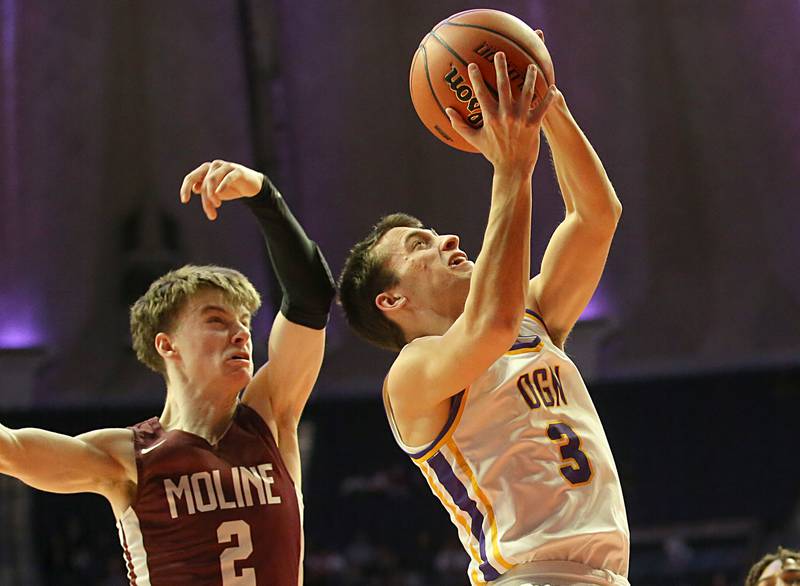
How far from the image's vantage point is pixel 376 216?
1048 centimetres

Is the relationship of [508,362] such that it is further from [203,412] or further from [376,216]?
[376,216]

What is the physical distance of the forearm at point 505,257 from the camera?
A: 2438mm

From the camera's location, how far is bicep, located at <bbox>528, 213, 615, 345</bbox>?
9.79ft

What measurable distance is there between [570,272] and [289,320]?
96 centimetres

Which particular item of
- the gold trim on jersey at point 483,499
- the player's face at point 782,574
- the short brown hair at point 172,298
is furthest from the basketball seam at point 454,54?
the player's face at point 782,574

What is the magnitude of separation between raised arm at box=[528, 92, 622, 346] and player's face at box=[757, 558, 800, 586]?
4.66 feet

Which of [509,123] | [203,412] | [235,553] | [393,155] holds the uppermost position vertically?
[509,123]

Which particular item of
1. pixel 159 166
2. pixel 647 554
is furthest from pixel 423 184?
pixel 647 554

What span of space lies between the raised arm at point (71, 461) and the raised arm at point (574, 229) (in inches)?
53.9

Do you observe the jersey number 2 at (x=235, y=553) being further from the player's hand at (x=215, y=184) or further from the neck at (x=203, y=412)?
the player's hand at (x=215, y=184)

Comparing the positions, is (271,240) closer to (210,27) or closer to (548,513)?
(548,513)

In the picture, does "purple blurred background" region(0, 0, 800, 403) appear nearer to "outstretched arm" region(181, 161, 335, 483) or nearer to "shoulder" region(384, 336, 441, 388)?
"outstretched arm" region(181, 161, 335, 483)

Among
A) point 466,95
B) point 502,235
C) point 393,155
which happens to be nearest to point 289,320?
point 466,95

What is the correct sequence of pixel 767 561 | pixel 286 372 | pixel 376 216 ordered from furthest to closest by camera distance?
pixel 376 216
pixel 767 561
pixel 286 372
